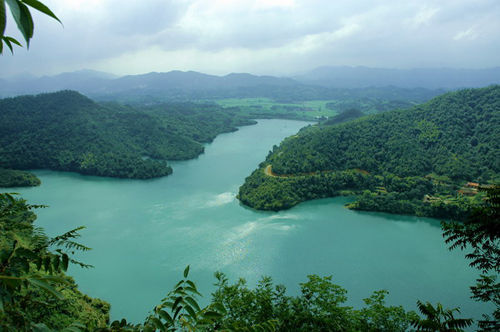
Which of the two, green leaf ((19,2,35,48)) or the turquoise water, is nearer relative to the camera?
green leaf ((19,2,35,48))

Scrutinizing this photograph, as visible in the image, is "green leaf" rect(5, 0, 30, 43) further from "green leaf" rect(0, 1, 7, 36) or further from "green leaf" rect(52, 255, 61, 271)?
"green leaf" rect(52, 255, 61, 271)

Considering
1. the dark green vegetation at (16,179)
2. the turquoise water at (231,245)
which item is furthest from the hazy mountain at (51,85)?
the turquoise water at (231,245)

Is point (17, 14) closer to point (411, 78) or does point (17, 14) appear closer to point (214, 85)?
point (214, 85)

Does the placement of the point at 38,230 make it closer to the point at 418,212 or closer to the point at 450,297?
the point at 450,297

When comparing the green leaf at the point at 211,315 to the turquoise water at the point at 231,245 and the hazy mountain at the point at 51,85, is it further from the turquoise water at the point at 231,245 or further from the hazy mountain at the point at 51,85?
the hazy mountain at the point at 51,85

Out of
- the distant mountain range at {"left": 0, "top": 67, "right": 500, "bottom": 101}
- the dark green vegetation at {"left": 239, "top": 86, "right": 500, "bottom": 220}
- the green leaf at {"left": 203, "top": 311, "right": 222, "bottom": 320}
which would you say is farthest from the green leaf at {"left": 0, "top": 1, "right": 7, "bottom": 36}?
the distant mountain range at {"left": 0, "top": 67, "right": 500, "bottom": 101}

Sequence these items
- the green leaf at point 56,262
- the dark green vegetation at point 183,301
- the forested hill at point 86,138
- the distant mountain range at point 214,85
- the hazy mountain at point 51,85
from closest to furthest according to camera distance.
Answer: the dark green vegetation at point 183,301 < the green leaf at point 56,262 < the forested hill at point 86,138 < the distant mountain range at point 214,85 < the hazy mountain at point 51,85
